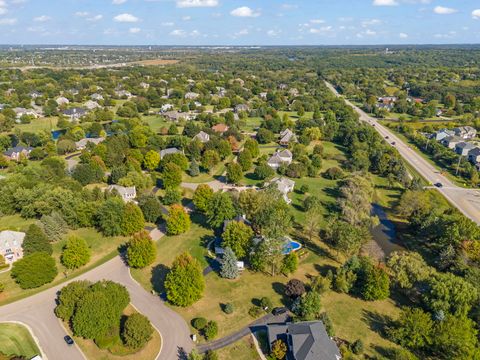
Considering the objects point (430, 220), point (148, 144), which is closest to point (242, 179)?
point (148, 144)

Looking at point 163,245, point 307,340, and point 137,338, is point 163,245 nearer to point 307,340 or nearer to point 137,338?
point 137,338

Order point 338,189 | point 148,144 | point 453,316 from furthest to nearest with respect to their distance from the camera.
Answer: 1. point 148,144
2. point 338,189
3. point 453,316

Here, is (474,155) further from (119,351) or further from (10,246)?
(10,246)

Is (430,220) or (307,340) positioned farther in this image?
(430,220)

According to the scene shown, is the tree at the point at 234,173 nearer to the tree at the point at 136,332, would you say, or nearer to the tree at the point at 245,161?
the tree at the point at 245,161

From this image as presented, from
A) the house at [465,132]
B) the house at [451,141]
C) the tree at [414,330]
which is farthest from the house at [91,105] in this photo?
the tree at [414,330]

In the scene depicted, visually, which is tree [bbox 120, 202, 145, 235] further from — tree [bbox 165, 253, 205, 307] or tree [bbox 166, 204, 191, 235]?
tree [bbox 165, 253, 205, 307]
